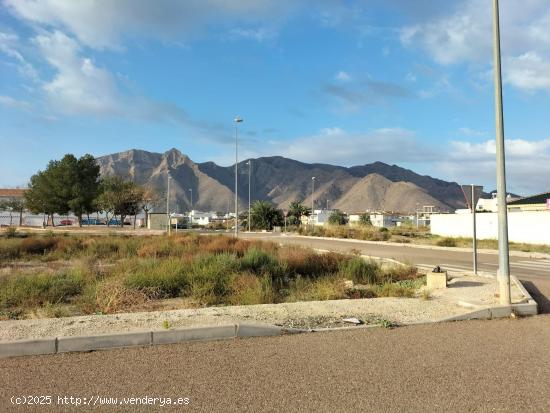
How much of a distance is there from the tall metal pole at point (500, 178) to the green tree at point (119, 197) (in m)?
61.1

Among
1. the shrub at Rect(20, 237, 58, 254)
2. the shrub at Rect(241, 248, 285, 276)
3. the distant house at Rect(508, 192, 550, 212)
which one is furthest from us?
the distant house at Rect(508, 192, 550, 212)

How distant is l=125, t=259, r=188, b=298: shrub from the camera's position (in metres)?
11.0

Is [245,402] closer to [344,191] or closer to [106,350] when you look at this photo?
[106,350]

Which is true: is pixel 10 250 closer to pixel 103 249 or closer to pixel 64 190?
pixel 103 249

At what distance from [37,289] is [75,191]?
63999mm

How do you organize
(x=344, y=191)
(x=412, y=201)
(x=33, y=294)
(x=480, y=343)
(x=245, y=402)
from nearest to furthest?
(x=245, y=402) < (x=480, y=343) < (x=33, y=294) < (x=412, y=201) < (x=344, y=191)

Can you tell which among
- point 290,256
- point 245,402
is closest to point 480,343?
point 245,402

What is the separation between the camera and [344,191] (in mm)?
192000

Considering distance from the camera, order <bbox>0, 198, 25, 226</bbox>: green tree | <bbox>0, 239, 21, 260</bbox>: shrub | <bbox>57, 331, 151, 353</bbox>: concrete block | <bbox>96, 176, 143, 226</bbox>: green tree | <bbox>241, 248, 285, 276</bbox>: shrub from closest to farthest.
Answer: <bbox>57, 331, 151, 353</bbox>: concrete block < <bbox>241, 248, 285, 276</bbox>: shrub < <bbox>0, 239, 21, 260</bbox>: shrub < <bbox>96, 176, 143, 226</bbox>: green tree < <bbox>0, 198, 25, 226</bbox>: green tree

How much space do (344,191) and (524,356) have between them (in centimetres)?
18731

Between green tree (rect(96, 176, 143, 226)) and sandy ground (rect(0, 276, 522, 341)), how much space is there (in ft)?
198

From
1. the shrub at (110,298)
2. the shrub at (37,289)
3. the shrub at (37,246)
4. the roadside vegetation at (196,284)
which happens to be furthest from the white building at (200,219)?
the shrub at (110,298)

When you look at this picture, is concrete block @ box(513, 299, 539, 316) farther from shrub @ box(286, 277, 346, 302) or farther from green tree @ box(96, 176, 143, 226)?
green tree @ box(96, 176, 143, 226)

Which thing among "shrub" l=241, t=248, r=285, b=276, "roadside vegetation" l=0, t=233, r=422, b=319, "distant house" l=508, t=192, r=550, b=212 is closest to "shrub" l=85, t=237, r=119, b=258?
"roadside vegetation" l=0, t=233, r=422, b=319
